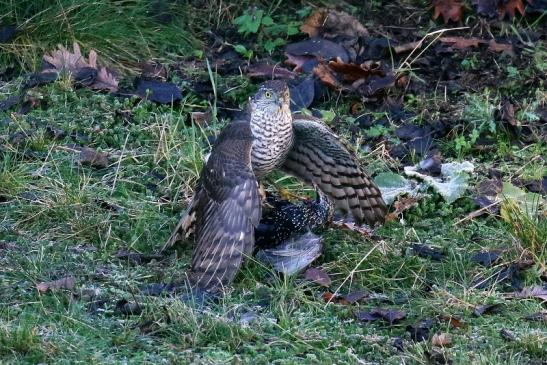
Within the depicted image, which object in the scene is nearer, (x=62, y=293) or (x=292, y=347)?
(x=292, y=347)

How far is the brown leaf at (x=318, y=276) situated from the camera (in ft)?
18.7

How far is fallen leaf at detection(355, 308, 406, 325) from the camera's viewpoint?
5352 mm

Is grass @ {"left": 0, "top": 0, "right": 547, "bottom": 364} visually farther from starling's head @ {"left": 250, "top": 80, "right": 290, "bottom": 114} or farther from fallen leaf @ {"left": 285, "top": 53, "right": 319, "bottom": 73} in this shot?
starling's head @ {"left": 250, "top": 80, "right": 290, "bottom": 114}

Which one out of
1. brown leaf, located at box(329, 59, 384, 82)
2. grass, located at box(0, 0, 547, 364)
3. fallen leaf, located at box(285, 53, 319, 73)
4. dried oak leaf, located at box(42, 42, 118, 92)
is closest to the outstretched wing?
grass, located at box(0, 0, 547, 364)

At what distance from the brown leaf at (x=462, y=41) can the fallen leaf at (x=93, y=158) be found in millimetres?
2616

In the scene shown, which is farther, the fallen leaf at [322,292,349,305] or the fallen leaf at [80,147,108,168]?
the fallen leaf at [80,147,108,168]

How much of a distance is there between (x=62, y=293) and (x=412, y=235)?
1.86 m

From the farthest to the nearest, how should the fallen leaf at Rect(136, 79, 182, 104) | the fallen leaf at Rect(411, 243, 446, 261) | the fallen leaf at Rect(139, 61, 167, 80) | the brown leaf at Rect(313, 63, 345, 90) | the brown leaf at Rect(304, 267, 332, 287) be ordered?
the fallen leaf at Rect(139, 61, 167, 80) < the brown leaf at Rect(313, 63, 345, 90) < the fallen leaf at Rect(136, 79, 182, 104) < the fallen leaf at Rect(411, 243, 446, 261) < the brown leaf at Rect(304, 267, 332, 287)

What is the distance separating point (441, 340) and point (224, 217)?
1136 millimetres

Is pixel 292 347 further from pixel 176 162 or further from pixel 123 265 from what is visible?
pixel 176 162

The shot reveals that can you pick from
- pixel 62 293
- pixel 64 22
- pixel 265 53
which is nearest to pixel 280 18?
pixel 265 53

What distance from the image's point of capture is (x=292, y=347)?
4.99 meters

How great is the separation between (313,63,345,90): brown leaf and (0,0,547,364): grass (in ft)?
0.29

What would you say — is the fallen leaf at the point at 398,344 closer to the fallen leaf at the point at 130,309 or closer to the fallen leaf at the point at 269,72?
the fallen leaf at the point at 130,309
